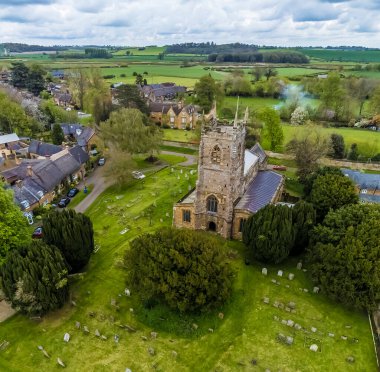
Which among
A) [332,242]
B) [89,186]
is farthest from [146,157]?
[332,242]

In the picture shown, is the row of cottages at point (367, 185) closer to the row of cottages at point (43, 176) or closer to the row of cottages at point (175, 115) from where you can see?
the row of cottages at point (43, 176)

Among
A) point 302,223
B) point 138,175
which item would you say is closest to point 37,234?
point 138,175

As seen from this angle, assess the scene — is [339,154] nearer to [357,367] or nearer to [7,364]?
[357,367]

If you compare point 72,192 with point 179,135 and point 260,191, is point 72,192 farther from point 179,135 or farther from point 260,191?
point 179,135

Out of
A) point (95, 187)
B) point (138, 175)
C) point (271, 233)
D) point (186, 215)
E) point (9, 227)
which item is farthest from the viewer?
point (138, 175)

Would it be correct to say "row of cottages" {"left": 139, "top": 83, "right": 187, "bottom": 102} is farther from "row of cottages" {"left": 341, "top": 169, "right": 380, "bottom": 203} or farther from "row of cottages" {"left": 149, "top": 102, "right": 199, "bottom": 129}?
"row of cottages" {"left": 341, "top": 169, "right": 380, "bottom": 203}

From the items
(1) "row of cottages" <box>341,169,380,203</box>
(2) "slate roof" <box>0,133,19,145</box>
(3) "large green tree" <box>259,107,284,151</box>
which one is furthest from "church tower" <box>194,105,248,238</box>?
(2) "slate roof" <box>0,133,19,145</box>
